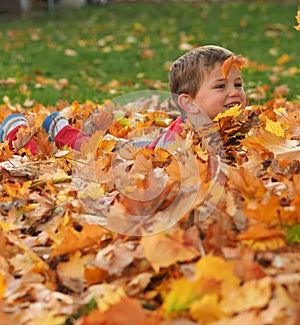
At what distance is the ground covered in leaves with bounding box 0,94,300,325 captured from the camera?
72.4 inches

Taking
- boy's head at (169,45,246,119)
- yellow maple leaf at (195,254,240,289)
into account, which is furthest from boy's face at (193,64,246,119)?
yellow maple leaf at (195,254,240,289)

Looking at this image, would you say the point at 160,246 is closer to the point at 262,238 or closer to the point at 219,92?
the point at 262,238

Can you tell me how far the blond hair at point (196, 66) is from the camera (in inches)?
142

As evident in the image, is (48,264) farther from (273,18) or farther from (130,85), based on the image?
(273,18)

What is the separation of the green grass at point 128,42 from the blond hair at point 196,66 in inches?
100

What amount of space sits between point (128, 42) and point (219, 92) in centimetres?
788

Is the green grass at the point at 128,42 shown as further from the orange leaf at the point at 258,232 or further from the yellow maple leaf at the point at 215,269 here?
the yellow maple leaf at the point at 215,269

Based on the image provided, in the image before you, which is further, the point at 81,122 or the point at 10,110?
the point at 10,110

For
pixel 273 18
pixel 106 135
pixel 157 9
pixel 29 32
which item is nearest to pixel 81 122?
pixel 106 135

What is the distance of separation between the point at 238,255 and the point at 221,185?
45 cm

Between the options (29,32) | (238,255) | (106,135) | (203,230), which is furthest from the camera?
(29,32)

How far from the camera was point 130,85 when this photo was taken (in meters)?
7.57

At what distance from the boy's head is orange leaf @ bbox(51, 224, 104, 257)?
1.46 m

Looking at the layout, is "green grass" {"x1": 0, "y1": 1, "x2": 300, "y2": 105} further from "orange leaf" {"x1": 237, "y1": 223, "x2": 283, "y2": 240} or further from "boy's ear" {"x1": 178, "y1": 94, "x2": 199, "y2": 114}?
"orange leaf" {"x1": 237, "y1": 223, "x2": 283, "y2": 240}
